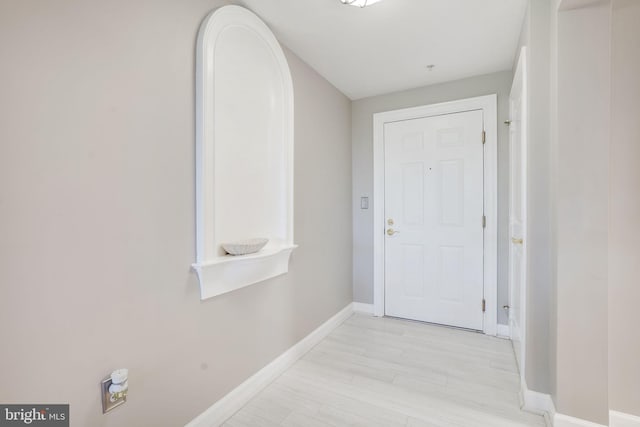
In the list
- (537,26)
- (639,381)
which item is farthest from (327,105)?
(639,381)

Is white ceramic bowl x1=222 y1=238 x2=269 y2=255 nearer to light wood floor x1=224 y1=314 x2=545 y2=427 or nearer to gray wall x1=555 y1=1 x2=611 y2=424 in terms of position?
light wood floor x1=224 y1=314 x2=545 y2=427

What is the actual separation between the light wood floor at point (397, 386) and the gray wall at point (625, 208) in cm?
51

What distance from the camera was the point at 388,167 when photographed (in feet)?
10.4

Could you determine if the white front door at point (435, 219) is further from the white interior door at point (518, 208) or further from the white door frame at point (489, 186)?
the white interior door at point (518, 208)

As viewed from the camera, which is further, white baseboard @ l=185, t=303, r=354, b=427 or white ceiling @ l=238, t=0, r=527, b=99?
white ceiling @ l=238, t=0, r=527, b=99

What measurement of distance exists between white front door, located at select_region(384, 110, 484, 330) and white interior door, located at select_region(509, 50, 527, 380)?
1.07ft

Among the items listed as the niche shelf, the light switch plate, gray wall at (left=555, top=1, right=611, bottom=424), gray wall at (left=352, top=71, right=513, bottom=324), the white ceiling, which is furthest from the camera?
gray wall at (left=352, top=71, right=513, bottom=324)

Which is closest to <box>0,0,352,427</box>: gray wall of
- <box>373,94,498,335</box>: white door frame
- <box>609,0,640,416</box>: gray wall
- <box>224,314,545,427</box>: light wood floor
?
<box>224,314,545,427</box>: light wood floor

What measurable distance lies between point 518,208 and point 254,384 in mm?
2189

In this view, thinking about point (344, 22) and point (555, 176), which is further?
point (344, 22)

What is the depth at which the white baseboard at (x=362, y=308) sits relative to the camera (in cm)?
330

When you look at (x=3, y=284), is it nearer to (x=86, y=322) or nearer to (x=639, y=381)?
(x=86, y=322)

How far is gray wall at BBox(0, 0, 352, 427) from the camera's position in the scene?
940mm

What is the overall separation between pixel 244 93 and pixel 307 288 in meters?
1.57
